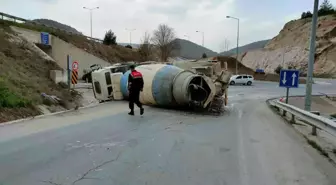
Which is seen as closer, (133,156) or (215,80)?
(133,156)

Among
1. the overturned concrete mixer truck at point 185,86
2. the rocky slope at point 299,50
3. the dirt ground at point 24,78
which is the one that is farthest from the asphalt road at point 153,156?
the rocky slope at point 299,50

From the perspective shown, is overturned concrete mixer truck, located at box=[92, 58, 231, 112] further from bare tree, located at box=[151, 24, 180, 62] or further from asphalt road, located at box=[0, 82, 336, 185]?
bare tree, located at box=[151, 24, 180, 62]

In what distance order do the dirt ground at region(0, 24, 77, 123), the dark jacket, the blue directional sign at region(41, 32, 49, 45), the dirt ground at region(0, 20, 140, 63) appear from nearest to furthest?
the dark jacket < the dirt ground at region(0, 24, 77, 123) < the blue directional sign at region(41, 32, 49, 45) < the dirt ground at region(0, 20, 140, 63)

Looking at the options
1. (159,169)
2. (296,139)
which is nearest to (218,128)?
(296,139)

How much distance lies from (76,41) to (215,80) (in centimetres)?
4213

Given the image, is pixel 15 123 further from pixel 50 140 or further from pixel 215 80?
pixel 215 80

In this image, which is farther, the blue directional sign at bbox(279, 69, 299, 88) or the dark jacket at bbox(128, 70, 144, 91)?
the blue directional sign at bbox(279, 69, 299, 88)

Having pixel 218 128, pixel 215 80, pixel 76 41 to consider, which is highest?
pixel 76 41

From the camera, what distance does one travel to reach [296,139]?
9.59 m

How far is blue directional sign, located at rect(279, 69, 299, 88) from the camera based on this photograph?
16438 millimetres

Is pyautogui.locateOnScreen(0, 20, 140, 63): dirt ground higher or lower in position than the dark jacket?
higher

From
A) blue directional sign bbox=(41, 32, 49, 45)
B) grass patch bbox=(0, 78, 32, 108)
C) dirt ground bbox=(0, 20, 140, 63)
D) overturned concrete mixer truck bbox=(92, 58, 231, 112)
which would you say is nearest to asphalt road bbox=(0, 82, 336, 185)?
grass patch bbox=(0, 78, 32, 108)

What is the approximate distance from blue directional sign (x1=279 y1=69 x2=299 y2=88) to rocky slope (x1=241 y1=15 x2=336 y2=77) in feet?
238

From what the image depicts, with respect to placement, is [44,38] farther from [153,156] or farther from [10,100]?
[153,156]
